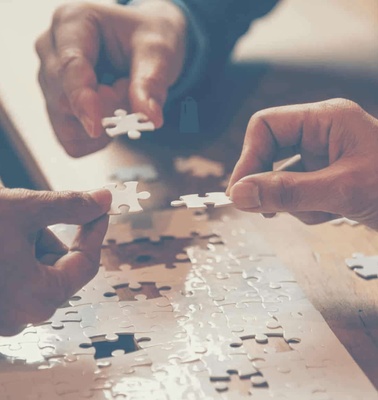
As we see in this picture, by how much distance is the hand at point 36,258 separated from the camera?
3.39 ft

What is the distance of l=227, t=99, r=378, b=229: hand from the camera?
1112mm

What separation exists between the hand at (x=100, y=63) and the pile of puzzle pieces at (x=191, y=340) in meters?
0.34

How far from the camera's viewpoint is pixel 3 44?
2334mm

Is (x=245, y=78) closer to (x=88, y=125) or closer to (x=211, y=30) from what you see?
(x=211, y=30)

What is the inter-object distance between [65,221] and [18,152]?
0.68m

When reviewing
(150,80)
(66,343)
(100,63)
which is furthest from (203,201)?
(100,63)

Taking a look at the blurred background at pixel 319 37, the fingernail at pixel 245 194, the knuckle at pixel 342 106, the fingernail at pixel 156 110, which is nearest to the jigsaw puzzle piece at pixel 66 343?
the fingernail at pixel 245 194

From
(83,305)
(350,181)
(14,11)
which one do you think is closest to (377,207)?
(350,181)

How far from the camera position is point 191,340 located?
3.58 feet

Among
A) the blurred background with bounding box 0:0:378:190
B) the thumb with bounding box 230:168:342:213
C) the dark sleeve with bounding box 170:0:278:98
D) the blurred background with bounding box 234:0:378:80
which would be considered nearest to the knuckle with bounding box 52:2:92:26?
the blurred background with bounding box 0:0:378:190

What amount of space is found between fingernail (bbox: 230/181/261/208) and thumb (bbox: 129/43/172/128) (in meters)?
0.33

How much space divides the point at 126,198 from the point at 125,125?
0.63 ft

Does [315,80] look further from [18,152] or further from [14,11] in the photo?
[14,11]

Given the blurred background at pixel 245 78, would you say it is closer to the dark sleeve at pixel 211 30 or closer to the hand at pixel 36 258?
the dark sleeve at pixel 211 30
